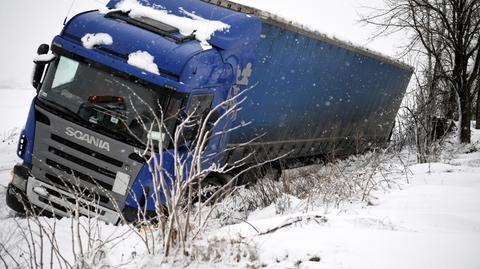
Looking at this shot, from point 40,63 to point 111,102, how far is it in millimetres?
1319

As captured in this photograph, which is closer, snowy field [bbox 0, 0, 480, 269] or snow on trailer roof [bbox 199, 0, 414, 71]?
snowy field [bbox 0, 0, 480, 269]

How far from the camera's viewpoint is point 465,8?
40.1ft

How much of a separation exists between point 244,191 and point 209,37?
9.29 ft

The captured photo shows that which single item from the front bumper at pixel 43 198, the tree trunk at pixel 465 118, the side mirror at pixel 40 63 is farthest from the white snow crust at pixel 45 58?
the tree trunk at pixel 465 118

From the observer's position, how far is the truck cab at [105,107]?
5.37 m

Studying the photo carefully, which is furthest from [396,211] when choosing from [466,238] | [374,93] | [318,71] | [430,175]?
[374,93]

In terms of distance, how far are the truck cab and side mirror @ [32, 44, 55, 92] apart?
14 millimetres

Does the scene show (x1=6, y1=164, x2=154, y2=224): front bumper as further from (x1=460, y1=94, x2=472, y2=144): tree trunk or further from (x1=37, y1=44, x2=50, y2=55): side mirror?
(x1=460, y1=94, x2=472, y2=144): tree trunk

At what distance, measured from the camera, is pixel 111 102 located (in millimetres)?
5387

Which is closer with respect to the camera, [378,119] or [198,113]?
[198,113]

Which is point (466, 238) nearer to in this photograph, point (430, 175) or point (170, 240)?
point (170, 240)

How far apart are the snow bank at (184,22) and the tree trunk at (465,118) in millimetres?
9212

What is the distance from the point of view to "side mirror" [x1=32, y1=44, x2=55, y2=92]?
576 cm

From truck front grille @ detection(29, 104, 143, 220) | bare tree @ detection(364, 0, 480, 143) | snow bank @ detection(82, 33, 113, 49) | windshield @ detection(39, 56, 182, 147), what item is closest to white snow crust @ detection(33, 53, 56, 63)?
windshield @ detection(39, 56, 182, 147)
